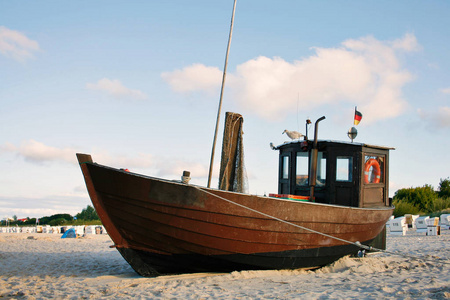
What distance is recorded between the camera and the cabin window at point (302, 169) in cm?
870

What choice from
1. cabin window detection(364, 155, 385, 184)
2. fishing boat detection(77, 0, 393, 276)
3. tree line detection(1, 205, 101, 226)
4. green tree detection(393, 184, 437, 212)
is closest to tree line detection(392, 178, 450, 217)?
green tree detection(393, 184, 437, 212)

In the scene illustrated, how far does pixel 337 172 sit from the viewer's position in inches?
327

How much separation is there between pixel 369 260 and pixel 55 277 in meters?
6.13

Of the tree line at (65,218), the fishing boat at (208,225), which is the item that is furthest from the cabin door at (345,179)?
the tree line at (65,218)

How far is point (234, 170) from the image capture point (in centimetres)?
788

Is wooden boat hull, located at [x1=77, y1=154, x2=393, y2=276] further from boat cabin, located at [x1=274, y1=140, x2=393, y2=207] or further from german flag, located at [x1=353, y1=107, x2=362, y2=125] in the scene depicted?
german flag, located at [x1=353, y1=107, x2=362, y2=125]

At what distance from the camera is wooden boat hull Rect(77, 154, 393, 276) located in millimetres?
6062

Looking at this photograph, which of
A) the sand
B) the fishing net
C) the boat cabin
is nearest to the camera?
the sand

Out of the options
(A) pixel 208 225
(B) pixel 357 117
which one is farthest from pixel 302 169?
(A) pixel 208 225

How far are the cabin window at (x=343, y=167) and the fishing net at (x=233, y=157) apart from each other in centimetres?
194

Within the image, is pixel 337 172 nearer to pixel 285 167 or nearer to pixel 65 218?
pixel 285 167

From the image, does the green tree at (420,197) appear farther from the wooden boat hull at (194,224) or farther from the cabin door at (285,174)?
the wooden boat hull at (194,224)

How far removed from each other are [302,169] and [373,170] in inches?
59.5

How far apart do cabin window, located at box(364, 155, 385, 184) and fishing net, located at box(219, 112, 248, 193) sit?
8.45 feet
